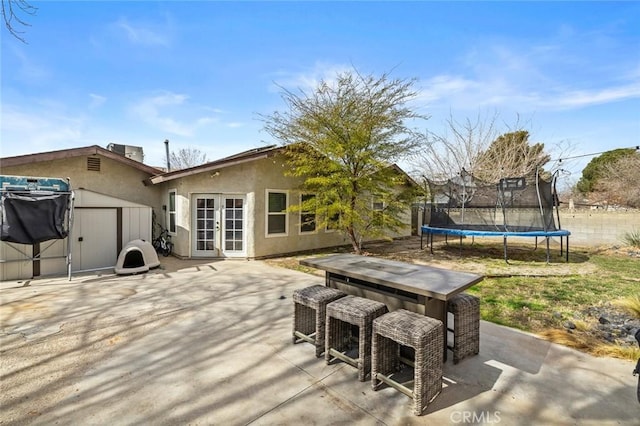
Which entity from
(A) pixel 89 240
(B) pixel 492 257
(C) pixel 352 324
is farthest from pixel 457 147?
(A) pixel 89 240

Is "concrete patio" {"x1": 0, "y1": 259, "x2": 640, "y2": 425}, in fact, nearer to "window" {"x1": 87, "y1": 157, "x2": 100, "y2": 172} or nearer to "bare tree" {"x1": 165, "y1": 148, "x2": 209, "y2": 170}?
"window" {"x1": 87, "y1": 157, "x2": 100, "y2": 172}

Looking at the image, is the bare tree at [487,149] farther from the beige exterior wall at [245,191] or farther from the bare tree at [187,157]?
the bare tree at [187,157]

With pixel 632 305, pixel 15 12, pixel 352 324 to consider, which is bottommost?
pixel 632 305

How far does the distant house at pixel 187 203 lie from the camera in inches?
282

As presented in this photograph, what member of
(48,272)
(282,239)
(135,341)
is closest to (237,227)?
(282,239)

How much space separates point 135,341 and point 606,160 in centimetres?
2980

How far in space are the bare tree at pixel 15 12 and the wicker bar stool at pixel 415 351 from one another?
14.0 feet

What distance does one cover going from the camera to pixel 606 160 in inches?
838

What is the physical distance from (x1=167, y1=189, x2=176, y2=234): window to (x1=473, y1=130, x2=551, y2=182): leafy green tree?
62.6ft

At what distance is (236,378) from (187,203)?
272 inches

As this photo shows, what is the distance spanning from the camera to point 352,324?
2.82 metres

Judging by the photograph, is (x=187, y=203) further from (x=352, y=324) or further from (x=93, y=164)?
(x=352, y=324)

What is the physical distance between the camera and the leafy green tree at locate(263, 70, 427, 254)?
26.9 feet

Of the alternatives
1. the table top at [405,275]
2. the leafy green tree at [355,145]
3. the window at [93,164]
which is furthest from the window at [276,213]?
the table top at [405,275]
